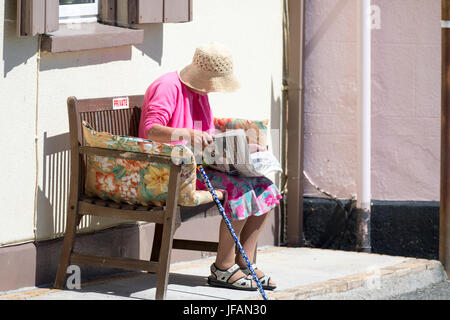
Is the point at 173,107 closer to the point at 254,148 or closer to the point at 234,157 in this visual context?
the point at 234,157

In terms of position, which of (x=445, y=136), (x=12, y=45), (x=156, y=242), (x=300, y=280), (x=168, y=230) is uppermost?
(x=12, y=45)

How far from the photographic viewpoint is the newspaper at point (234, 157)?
5.18m

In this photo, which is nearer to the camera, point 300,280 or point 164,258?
point 164,258

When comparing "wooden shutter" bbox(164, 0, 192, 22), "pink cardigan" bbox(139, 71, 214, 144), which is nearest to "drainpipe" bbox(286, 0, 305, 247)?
"wooden shutter" bbox(164, 0, 192, 22)

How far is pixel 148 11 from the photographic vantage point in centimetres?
578

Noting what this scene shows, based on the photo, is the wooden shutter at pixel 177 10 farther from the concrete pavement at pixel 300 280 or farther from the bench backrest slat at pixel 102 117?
the concrete pavement at pixel 300 280

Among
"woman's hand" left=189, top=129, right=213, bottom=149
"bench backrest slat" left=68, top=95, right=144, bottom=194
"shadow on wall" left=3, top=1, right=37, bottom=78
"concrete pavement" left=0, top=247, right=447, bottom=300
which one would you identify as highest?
"shadow on wall" left=3, top=1, right=37, bottom=78

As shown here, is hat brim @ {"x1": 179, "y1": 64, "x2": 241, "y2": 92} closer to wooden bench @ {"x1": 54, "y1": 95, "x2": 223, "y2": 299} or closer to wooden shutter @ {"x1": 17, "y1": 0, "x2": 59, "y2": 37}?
wooden bench @ {"x1": 54, "y1": 95, "x2": 223, "y2": 299}

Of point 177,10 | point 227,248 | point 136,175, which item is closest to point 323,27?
point 177,10

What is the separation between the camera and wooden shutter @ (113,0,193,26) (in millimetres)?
5734

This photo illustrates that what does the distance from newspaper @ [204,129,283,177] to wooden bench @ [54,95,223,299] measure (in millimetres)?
228

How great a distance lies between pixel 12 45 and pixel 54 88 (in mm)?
389

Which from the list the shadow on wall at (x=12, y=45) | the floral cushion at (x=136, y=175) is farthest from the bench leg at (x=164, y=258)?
the shadow on wall at (x=12, y=45)
